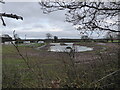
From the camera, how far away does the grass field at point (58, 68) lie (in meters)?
3.25

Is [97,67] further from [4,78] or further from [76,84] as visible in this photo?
[4,78]

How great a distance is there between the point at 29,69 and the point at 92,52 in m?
1.43

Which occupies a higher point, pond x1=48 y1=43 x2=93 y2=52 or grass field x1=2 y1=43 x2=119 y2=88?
→ pond x1=48 y1=43 x2=93 y2=52

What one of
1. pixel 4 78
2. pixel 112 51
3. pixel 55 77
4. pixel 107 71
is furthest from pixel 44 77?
pixel 112 51

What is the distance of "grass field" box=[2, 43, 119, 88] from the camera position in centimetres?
325

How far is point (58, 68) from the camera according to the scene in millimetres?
3545

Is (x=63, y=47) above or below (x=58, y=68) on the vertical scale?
above

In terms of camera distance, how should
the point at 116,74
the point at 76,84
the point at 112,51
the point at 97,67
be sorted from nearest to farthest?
the point at 76,84 → the point at 116,74 → the point at 97,67 → the point at 112,51

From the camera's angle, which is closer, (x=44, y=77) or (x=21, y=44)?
(x=21, y=44)

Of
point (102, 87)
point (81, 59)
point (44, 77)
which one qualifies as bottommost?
point (102, 87)

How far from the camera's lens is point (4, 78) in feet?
11.5

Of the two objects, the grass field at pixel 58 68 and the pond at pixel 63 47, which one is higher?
the pond at pixel 63 47

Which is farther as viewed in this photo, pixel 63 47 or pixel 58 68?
pixel 58 68

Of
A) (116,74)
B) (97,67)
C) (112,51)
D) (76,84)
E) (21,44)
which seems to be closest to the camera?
(21,44)
